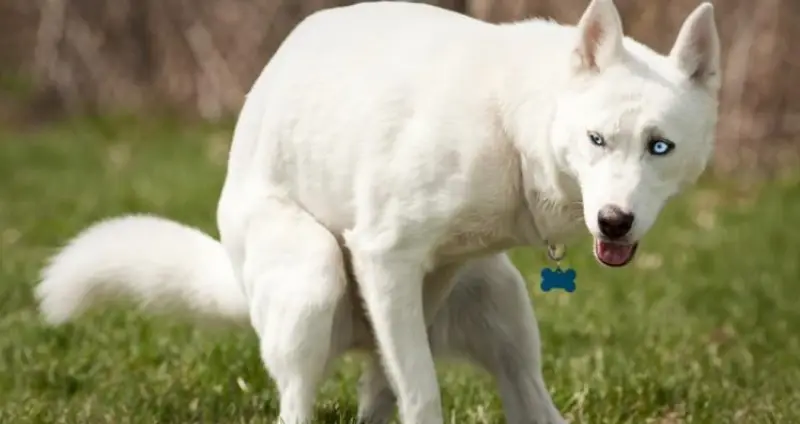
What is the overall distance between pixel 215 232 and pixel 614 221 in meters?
5.21

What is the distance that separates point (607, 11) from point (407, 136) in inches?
26.2

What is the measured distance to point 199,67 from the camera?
14211 millimetres

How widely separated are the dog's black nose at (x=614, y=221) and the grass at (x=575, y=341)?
1.38 metres

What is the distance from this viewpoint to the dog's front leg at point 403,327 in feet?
13.7

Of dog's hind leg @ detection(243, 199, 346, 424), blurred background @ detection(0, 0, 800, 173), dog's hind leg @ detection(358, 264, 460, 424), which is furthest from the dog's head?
blurred background @ detection(0, 0, 800, 173)

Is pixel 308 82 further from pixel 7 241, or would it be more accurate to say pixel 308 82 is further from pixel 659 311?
pixel 7 241

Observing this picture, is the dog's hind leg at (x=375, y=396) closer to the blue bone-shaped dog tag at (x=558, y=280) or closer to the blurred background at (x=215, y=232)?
the blurred background at (x=215, y=232)

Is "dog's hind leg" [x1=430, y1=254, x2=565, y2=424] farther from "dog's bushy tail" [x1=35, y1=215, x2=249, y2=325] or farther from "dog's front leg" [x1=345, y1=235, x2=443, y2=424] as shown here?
"dog's bushy tail" [x1=35, y1=215, x2=249, y2=325]

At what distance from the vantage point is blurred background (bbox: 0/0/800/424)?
511 cm

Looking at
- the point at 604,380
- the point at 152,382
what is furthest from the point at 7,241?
the point at 604,380

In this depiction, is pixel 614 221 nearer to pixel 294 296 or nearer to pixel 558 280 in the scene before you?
pixel 558 280

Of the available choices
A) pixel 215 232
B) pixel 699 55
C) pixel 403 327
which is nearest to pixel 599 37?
pixel 699 55

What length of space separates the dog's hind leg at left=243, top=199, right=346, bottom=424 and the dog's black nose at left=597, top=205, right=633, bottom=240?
101 cm

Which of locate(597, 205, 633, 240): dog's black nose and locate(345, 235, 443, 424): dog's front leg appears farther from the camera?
locate(345, 235, 443, 424): dog's front leg
